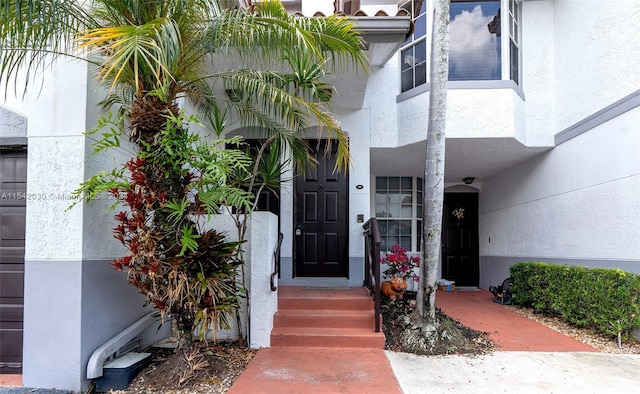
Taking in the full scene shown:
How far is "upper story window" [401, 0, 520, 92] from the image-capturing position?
20.9ft

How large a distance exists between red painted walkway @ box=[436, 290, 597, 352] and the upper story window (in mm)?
4064

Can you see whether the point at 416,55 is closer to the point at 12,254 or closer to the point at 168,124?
the point at 168,124

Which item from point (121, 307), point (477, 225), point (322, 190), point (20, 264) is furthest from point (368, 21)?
point (477, 225)

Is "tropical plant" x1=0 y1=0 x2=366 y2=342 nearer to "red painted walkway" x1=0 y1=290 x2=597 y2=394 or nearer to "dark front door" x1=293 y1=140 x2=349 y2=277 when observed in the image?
"red painted walkway" x1=0 y1=290 x2=597 y2=394

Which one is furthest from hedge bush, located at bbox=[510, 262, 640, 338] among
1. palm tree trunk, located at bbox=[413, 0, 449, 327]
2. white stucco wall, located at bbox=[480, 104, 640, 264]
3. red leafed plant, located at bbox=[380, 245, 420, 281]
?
palm tree trunk, located at bbox=[413, 0, 449, 327]

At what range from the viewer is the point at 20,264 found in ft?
13.0

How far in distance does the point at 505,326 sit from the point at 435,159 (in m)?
3.02

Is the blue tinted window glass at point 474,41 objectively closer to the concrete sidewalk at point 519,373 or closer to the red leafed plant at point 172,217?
the concrete sidewalk at point 519,373

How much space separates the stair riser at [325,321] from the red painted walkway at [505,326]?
1727 millimetres

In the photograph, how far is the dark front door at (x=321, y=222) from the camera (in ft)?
21.2

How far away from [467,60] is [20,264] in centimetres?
707

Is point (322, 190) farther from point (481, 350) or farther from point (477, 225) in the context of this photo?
point (477, 225)

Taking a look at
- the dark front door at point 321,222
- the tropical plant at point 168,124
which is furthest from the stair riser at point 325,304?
the tropical plant at point 168,124

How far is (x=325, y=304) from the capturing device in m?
5.08
